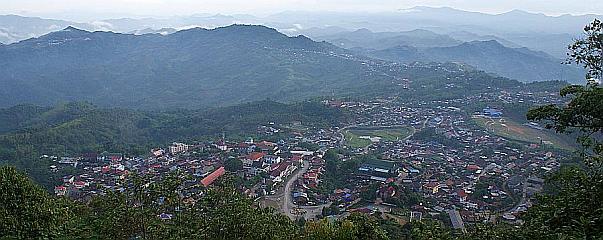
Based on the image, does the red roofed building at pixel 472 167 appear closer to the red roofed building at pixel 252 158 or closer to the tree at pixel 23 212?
the red roofed building at pixel 252 158

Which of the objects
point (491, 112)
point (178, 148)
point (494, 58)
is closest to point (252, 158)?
point (178, 148)

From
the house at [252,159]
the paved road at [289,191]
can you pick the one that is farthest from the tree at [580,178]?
the house at [252,159]

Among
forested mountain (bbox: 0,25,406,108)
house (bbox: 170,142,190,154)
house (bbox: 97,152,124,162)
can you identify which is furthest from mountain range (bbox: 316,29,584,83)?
house (bbox: 97,152,124,162)

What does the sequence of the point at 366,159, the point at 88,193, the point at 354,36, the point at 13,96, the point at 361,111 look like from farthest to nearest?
1. the point at 354,36
2. the point at 13,96
3. the point at 361,111
4. the point at 366,159
5. the point at 88,193

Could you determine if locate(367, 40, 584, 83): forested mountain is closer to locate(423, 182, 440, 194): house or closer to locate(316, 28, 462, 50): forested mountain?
locate(316, 28, 462, 50): forested mountain

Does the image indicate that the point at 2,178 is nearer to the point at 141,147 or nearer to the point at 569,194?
the point at 569,194

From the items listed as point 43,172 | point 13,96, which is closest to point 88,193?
point 43,172
